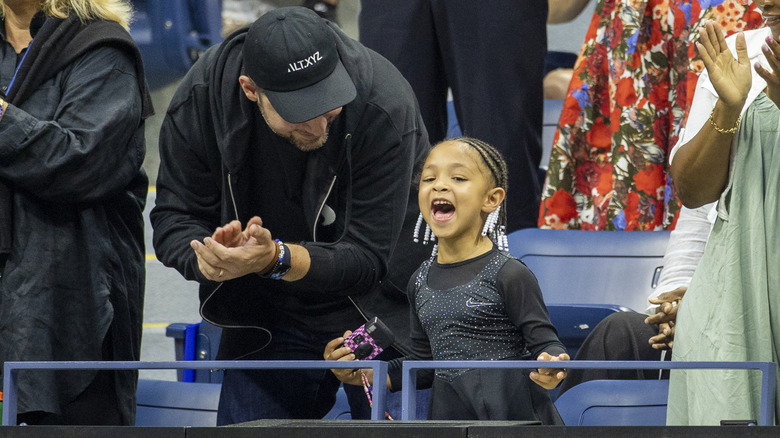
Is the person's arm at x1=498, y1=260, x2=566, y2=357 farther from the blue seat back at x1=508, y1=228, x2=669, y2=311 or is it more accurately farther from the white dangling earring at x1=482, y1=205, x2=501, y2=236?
the blue seat back at x1=508, y1=228, x2=669, y2=311

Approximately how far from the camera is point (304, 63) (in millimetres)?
2562

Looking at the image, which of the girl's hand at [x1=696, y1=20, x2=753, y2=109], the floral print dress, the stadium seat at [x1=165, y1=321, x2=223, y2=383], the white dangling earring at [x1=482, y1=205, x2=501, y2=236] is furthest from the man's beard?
the floral print dress

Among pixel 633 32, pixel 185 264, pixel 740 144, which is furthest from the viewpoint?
pixel 633 32

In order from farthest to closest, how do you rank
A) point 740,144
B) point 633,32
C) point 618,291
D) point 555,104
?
point 555,104, point 633,32, point 618,291, point 740,144

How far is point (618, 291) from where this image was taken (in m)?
3.43

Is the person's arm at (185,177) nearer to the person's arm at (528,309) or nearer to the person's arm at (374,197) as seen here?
the person's arm at (374,197)

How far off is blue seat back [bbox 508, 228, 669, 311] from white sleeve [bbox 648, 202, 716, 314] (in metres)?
0.78

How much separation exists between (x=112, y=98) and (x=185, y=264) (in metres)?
0.45

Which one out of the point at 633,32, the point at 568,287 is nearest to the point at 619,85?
the point at 633,32

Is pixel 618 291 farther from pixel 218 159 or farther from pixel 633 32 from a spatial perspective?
pixel 218 159

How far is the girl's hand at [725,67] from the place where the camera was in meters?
2.16

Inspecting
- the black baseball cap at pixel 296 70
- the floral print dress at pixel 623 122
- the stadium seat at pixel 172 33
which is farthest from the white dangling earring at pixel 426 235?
the stadium seat at pixel 172 33

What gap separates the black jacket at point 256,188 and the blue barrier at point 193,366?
25.6 inches

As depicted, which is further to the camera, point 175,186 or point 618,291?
point 618,291
